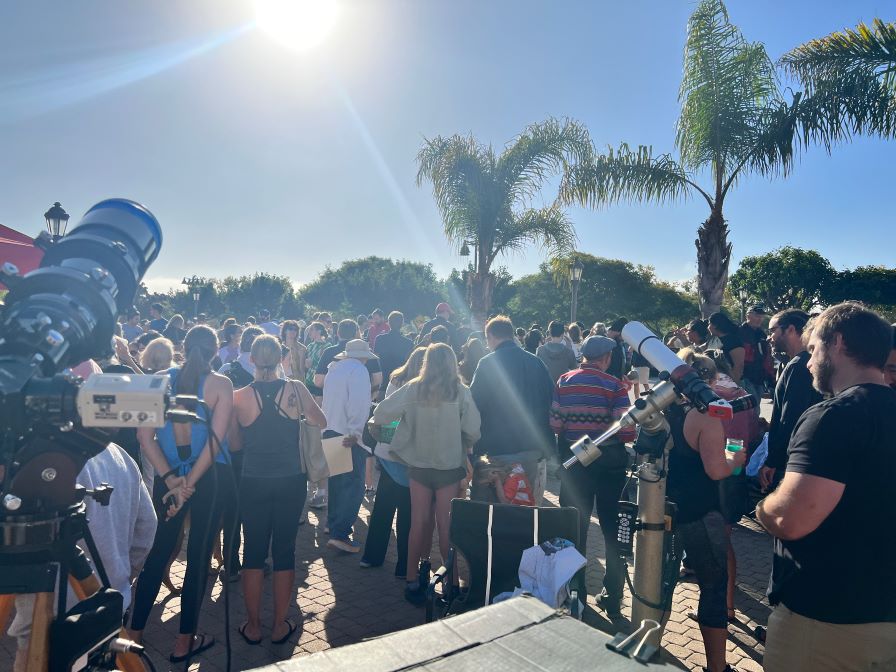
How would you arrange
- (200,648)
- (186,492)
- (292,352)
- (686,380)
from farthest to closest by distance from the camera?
(292,352) < (200,648) < (186,492) < (686,380)

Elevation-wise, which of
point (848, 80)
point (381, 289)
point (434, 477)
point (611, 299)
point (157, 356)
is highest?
point (381, 289)

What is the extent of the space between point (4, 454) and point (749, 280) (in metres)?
54.3

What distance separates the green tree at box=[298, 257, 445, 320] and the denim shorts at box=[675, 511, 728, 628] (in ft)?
173

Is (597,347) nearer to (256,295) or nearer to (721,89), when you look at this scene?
(721,89)

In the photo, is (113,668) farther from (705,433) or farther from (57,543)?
(705,433)

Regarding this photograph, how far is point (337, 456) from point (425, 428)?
3.91 feet

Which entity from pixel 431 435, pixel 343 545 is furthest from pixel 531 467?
pixel 343 545

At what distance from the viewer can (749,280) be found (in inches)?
1921

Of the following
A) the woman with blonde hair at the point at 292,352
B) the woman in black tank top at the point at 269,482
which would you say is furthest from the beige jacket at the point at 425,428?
the woman with blonde hair at the point at 292,352

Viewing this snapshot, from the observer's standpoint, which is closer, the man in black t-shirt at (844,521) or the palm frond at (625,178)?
the man in black t-shirt at (844,521)

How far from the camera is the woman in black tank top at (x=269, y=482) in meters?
3.72

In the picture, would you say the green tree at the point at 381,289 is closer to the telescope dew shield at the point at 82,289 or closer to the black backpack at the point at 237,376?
the black backpack at the point at 237,376

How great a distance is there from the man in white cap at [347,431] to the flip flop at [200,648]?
1616 millimetres

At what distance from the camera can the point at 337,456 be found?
512 centimetres
